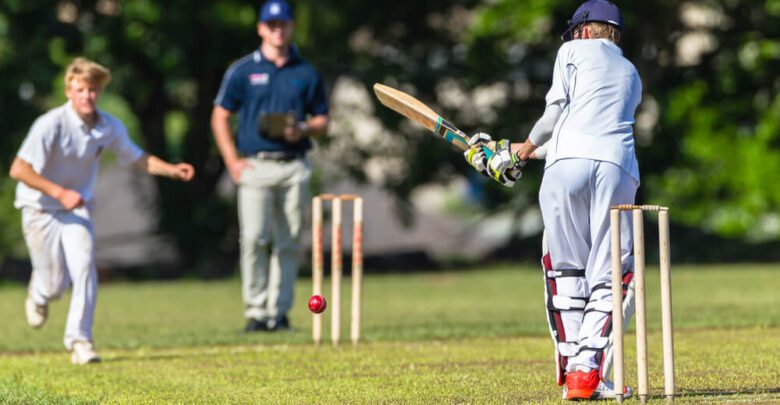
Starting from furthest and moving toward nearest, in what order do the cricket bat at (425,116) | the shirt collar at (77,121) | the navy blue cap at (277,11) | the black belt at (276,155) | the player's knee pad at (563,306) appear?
the black belt at (276,155), the navy blue cap at (277,11), the shirt collar at (77,121), the cricket bat at (425,116), the player's knee pad at (563,306)

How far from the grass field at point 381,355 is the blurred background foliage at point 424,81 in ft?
18.3

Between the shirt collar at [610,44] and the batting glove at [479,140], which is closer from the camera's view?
the shirt collar at [610,44]

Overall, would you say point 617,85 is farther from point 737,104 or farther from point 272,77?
point 737,104

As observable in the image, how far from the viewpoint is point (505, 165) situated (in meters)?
5.67

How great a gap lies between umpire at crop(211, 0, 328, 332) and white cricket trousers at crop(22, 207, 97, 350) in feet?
5.26

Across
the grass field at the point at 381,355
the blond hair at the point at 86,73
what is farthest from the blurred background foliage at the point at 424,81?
the blond hair at the point at 86,73

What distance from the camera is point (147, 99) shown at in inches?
768

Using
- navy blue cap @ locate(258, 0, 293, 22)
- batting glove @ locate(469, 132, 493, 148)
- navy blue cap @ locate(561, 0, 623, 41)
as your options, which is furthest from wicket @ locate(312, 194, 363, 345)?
navy blue cap @ locate(561, 0, 623, 41)

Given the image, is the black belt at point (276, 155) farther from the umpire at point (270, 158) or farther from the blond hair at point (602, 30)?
the blond hair at point (602, 30)

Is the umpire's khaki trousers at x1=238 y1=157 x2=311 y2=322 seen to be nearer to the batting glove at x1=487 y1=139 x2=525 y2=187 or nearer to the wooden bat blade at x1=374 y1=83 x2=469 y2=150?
the wooden bat blade at x1=374 y1=83 x2=469 y2=150

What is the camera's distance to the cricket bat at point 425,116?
6132mm

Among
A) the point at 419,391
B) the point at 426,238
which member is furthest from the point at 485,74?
the point at 426,238

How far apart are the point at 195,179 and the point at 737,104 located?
29.3 feet

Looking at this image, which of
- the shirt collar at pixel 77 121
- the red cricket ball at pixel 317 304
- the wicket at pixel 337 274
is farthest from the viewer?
the wicket at pixel 337 274
